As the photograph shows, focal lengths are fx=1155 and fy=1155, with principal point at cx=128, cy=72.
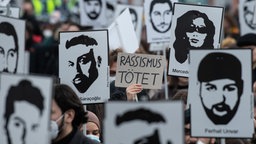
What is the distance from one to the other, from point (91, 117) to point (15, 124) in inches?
89.6

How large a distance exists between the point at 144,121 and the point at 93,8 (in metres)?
9.76

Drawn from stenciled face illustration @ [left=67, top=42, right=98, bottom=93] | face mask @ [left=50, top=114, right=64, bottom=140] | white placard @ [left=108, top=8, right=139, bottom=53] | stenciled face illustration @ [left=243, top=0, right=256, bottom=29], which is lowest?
face mask @ [left=50, top=114, right=64, bottom=140]

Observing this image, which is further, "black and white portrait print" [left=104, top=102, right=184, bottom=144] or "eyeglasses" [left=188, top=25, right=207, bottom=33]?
"eyeglasses" [left=188, top=25, right=207, bottom=33]

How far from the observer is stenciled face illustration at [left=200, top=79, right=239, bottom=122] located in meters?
7.80

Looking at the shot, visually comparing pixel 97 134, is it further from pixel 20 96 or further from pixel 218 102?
pixel 20 96

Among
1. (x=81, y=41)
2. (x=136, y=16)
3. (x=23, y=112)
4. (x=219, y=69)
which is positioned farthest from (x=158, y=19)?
(x=23, y=112)

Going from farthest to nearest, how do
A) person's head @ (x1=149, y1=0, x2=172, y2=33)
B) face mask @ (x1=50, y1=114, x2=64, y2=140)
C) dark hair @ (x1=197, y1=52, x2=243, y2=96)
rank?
1. person's head @ (x1=149, y1=0, x2=172, y2=33)
2. dark hair @ (x1=197, y1=52, x2=243, y2=96)
3. face mask @ (x1=50, y1=114, x2=64, y2=140)

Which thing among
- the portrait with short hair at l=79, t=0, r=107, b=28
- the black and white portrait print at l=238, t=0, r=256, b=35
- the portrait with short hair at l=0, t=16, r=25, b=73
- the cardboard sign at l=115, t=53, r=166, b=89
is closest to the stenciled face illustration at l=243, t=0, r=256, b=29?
the black and white portrait print at l=238, t=0, r=256, b=35

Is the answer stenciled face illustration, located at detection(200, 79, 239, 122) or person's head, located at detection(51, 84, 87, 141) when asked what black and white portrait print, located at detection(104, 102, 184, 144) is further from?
stenciled face illustration, located at detection(200, 79, 239, 122)

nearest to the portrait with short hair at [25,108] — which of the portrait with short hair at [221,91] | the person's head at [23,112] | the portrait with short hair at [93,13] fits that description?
the person's head at [23,112]

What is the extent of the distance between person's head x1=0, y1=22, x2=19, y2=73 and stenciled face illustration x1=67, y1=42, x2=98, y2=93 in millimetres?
492

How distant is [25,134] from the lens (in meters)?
7.00

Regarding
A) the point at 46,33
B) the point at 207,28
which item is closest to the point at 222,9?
the point at 207,28

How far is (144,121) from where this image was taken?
6812 millimetres
